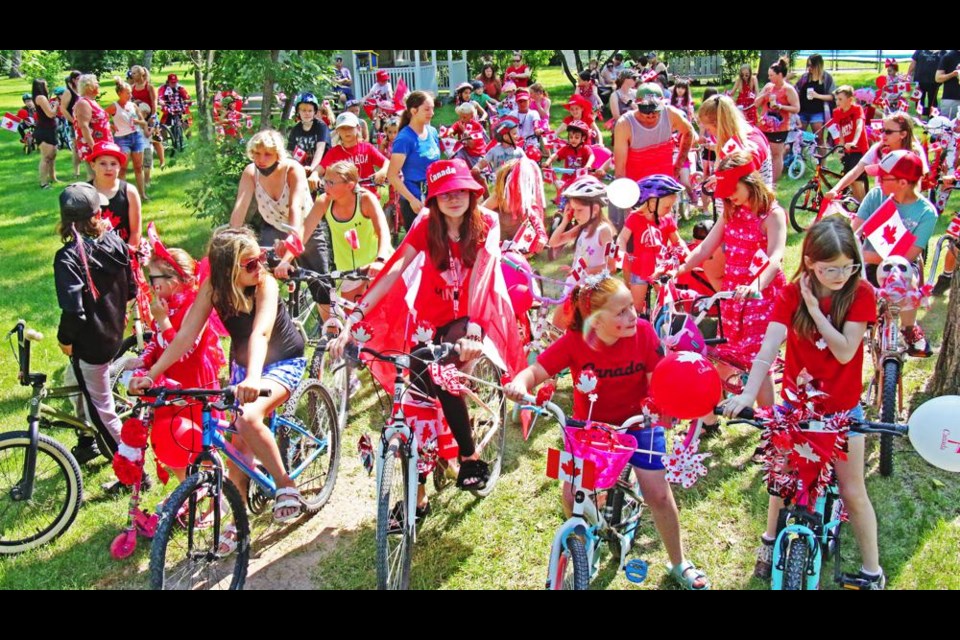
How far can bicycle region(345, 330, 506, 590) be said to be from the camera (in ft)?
13.7

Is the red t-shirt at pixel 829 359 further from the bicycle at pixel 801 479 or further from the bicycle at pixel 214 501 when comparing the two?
the bicycle at pixel 214 501

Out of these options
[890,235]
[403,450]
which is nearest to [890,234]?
[890,235]

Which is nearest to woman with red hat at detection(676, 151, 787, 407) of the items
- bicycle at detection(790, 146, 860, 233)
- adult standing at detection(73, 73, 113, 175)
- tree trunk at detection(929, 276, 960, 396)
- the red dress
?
the red dress

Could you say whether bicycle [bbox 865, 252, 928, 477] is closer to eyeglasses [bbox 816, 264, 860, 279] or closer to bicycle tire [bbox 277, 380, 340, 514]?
eyeglasses [bbox 816, 264, 860, 279]

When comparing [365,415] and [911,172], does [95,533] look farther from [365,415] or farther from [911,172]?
[911,172]

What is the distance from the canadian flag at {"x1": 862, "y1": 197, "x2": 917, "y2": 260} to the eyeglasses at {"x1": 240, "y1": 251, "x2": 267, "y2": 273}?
3.79 metres

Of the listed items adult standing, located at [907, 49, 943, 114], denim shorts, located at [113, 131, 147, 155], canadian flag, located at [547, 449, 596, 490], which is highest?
adult standing, located at [907, 49, 943, 114]

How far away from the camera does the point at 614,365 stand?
401 cm

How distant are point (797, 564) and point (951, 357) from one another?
3232mm

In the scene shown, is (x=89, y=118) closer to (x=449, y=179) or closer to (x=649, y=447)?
(x=449, y=179)

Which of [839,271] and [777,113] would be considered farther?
[777,113]

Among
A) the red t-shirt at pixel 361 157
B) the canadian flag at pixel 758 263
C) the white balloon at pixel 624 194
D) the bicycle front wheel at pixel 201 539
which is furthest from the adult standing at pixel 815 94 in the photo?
the bicycle front wheel at pixel 201 539

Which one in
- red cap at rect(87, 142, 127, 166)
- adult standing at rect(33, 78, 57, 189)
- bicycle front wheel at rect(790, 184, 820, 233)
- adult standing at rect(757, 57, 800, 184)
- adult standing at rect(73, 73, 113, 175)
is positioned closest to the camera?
red cap at rect(87, 142, 127, 166)

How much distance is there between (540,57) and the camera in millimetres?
28656
